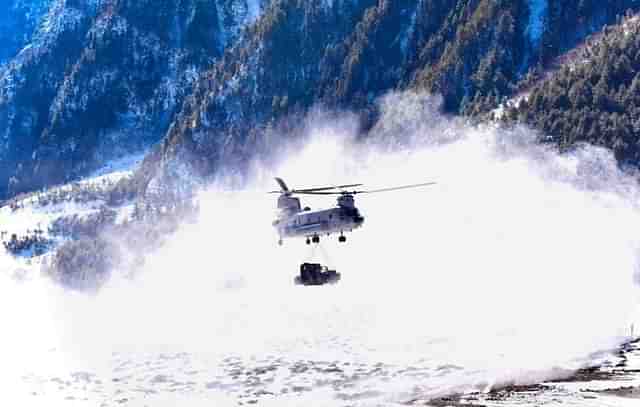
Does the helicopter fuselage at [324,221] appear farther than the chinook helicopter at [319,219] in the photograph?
Yes

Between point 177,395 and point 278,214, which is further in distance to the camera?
point 177,395

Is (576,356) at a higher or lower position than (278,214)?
lower

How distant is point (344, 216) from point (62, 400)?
9153 centimetres

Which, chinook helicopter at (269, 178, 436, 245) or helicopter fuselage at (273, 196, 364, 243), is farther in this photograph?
helicopter fuselage at (273, 196, 364, 243)

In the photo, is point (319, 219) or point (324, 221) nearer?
point (324, 221)

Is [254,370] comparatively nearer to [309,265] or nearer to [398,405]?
[398,405]

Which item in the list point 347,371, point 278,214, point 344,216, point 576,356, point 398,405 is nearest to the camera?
point 344,216

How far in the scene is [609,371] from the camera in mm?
154125

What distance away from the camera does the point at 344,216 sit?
102812mm

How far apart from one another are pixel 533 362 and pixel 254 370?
53613mm

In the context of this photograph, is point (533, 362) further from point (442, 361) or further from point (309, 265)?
point (309, 265)

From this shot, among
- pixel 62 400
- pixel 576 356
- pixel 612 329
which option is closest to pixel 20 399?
pixel 62 400

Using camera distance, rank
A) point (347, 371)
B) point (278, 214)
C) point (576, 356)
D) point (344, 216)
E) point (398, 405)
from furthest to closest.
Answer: point (347, 371) < point (576, 356) < point (398, 405) < point (278, 214) < point (344, 216)

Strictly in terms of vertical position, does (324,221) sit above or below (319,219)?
below
